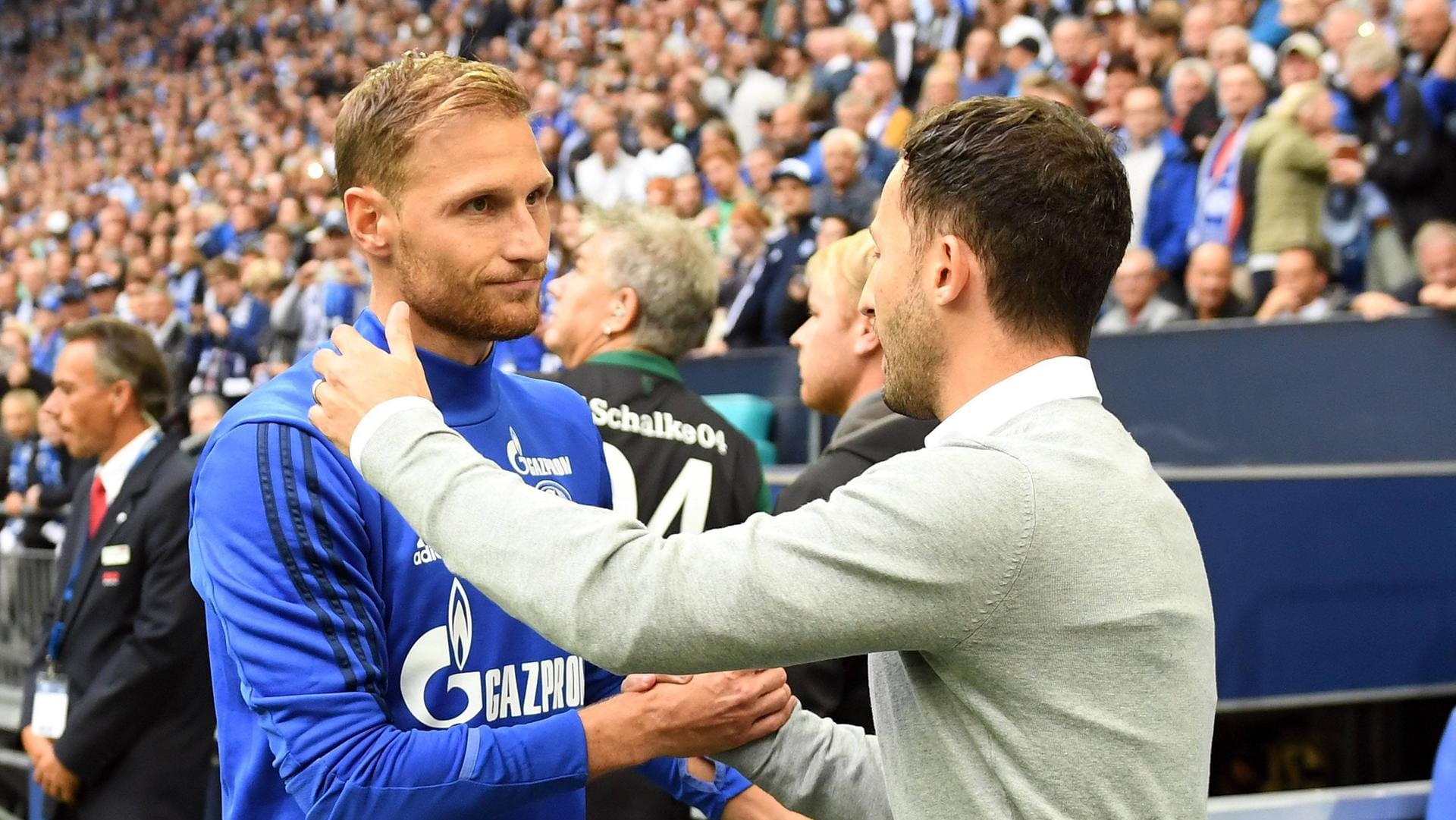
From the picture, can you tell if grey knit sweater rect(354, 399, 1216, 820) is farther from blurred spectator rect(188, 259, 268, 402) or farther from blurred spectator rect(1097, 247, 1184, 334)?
blurred spectator rect(188, 259, 268, 402)

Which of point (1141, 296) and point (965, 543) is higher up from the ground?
point (965, 543)

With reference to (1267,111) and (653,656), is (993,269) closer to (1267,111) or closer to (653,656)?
(653,656)

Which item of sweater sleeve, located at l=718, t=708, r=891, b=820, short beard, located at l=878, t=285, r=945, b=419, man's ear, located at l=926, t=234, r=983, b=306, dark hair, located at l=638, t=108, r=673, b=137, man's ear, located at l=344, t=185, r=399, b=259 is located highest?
dark hair, located at l=638, t=108, r=673, b=137

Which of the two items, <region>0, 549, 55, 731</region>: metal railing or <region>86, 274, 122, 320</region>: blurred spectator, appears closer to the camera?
<region>0, 549, 55, 731</region>: metal railing

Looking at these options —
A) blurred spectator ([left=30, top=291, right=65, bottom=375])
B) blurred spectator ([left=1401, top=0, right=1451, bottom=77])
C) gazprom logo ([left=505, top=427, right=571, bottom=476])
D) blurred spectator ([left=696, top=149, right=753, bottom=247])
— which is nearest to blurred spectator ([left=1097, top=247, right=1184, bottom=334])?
blurred spectator ([left=1401, top=0, right=1451, bottom=77])

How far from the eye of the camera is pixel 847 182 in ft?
26.8

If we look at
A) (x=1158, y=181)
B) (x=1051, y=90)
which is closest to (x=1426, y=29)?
(x=1158, y=181)

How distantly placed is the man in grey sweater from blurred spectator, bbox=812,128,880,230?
6.21 m

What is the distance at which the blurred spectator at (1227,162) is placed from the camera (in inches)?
263

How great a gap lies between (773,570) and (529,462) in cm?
73

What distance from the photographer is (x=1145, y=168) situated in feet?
Answer: 23.4

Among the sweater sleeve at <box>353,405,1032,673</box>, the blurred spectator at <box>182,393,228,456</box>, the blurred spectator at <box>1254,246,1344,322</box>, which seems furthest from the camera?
the blurred spectator at <box>182,393,228,456</box>

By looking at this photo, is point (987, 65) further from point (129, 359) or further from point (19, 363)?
point (19, 363)

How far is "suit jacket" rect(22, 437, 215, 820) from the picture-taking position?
4.11 metres
